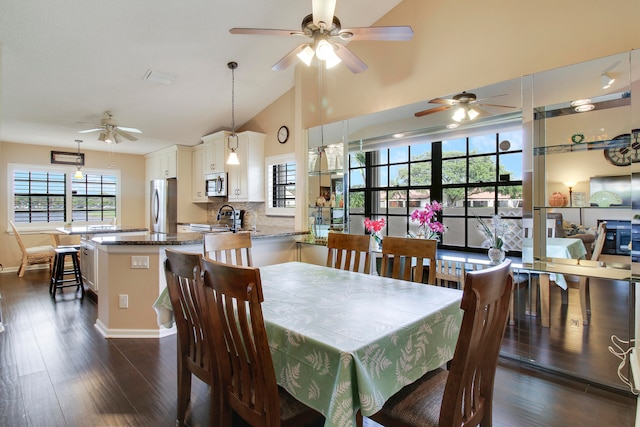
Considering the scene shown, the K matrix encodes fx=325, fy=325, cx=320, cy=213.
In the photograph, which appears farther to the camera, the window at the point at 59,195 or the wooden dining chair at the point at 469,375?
the window at the point at 59,195

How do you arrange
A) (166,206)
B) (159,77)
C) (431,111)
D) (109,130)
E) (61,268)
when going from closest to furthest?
(431,111), (159,77), (109,130), (61,268), (166,206)

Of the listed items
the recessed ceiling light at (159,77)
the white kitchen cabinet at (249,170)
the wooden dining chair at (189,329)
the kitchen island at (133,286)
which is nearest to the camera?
the wooden dining chair at (189,329)

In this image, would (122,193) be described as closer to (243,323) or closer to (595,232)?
(243,323)

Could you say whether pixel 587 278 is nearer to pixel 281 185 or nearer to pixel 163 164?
pixel 281 185

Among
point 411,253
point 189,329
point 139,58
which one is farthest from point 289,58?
point 139,58

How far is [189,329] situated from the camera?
5.60 feet

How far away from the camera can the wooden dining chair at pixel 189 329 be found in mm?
1421

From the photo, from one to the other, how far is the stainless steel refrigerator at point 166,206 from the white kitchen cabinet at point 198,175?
13.7 inches

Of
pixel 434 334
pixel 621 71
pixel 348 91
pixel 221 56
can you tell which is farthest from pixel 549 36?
pixel 221 56

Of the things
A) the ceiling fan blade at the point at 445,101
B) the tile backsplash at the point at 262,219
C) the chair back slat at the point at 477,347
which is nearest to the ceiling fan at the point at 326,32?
the ceiling fan blade at the point at 445,101

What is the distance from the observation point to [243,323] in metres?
1.15

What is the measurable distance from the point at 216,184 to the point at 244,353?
4765mm

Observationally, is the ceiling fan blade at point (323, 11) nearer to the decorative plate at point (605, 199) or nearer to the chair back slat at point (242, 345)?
the chair back slat at point (242, 345)

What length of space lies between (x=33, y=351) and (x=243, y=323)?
2.79 metres
